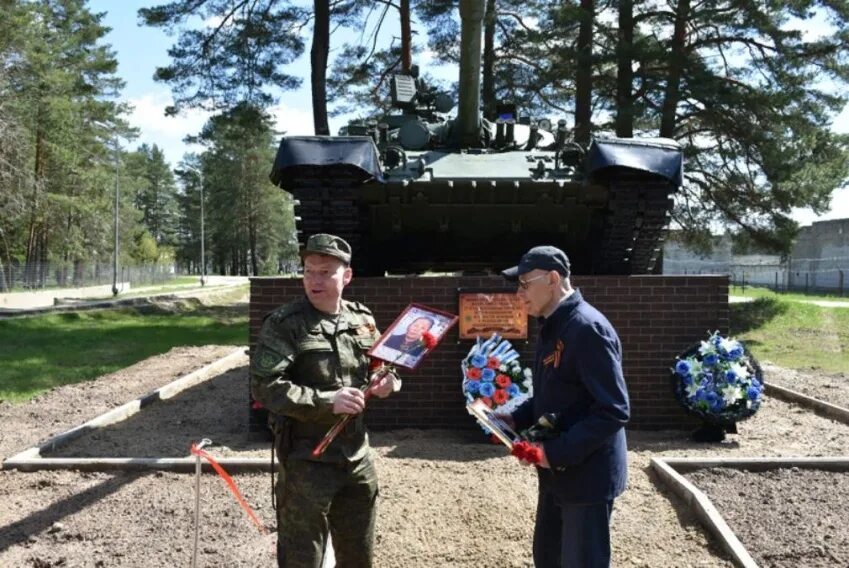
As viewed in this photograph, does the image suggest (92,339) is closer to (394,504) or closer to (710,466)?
(394,504)

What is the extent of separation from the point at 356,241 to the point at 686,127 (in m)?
10.8

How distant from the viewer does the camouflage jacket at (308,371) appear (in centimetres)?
292

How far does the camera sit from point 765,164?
14578 millimetres

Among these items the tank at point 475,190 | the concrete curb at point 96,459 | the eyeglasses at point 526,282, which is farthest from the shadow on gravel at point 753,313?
the eyeglasses at point 526,282

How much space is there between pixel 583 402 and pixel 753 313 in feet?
48.2

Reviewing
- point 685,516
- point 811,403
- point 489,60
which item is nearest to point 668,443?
point 685,516

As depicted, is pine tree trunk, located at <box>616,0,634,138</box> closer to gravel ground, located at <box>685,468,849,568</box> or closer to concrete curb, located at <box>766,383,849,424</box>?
concrete curb, located at <box>766,383,849,424</box>

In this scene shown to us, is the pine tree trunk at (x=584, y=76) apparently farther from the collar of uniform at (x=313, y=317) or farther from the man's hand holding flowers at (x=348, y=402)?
the man's hand holding flowers at (x=348, y=402)

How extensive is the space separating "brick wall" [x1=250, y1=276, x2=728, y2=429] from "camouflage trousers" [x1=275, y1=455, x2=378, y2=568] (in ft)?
11.2

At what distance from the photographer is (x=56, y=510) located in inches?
184

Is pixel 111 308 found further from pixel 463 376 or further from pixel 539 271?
pixel 539 271

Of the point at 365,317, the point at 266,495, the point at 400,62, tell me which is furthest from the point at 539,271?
the point at 400,62

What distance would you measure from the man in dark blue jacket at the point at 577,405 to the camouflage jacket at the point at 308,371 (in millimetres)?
701

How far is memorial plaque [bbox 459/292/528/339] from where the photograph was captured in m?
6.64
